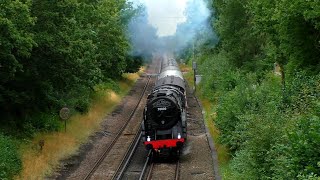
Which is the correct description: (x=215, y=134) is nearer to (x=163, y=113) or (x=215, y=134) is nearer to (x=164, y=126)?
(x=164, y=126)

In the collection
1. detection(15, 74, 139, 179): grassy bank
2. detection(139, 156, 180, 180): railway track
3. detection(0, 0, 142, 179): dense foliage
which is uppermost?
detection(0, 0, 142, 179): dense foliage

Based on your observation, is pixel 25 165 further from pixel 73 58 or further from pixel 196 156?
pixel 196 156

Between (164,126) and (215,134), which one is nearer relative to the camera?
(164,126)

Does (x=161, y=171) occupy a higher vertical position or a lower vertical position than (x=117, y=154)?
lower

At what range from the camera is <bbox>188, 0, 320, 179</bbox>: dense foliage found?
395 inches

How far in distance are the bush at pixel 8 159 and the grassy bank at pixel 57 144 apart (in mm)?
354

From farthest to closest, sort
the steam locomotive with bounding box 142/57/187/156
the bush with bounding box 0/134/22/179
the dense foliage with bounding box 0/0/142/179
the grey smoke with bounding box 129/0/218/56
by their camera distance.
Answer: the grey smoke with bounding box 129/0/218/56 < the steam locomotive with bounding box 142/57/187/156 < the dense foliage with bounding box 0/0/142/179 < the bush with bounding box 0/134/22/179

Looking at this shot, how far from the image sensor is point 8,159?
17.3 meters

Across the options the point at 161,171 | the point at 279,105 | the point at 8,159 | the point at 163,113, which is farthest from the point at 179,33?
the point at 279,105

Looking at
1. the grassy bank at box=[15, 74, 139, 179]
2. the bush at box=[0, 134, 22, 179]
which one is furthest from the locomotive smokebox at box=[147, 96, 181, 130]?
the bush at box=[0, 134, 22, 179]

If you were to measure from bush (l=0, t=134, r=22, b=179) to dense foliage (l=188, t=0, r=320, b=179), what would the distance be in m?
8.38

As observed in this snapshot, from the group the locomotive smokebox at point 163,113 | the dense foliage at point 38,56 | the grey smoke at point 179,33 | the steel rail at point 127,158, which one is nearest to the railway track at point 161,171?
the steel rail at point 127,158

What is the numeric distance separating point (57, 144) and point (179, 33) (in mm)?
74495

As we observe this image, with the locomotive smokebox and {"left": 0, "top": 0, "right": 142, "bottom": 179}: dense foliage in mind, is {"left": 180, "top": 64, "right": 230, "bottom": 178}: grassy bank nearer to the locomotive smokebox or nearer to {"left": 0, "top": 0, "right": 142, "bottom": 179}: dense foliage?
the locomotive smokebox
